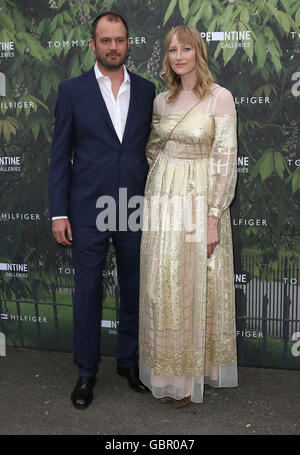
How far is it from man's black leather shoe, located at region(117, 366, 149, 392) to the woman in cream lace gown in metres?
0.18

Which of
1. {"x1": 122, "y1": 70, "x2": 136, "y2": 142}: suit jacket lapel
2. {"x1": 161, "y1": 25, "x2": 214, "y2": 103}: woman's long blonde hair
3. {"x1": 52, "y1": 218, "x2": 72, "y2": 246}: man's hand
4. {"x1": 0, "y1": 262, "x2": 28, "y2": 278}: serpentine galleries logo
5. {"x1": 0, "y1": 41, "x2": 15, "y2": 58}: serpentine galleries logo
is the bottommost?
{"x1": 0, "y1": 262, "x2": 28, "y2": 278}: serpentine galleries logo

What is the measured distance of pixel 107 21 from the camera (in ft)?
8.13

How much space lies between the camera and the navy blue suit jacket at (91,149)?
101 inches

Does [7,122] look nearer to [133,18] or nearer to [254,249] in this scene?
[133,18]

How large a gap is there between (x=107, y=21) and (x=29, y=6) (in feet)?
3.02

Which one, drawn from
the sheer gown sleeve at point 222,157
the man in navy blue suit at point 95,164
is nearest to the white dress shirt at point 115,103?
the man in navy blue suit at point 95,164

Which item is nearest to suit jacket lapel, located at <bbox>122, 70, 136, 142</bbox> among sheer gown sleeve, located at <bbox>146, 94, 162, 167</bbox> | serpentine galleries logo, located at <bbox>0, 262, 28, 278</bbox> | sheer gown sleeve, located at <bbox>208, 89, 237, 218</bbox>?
sheer gown sleeve, located at <bbox>146, 94, 162, 167</bbox>

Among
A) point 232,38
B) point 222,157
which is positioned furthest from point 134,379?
point 232,38

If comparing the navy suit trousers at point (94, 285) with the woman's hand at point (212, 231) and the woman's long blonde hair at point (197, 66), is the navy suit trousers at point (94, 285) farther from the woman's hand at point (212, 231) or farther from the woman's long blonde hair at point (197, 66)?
the woman's long blonde hair at point (197, 66)

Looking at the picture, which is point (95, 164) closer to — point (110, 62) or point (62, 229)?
point (62, 229)

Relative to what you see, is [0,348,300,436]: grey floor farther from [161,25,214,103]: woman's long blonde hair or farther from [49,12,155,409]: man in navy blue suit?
[161,25,214,103]: woman's long blonde hair

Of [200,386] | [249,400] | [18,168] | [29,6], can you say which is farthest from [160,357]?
[29,6]

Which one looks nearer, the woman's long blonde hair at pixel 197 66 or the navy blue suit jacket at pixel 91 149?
the woman's long blonde hair at pixel 197 66

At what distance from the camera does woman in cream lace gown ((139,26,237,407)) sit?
2451mm
